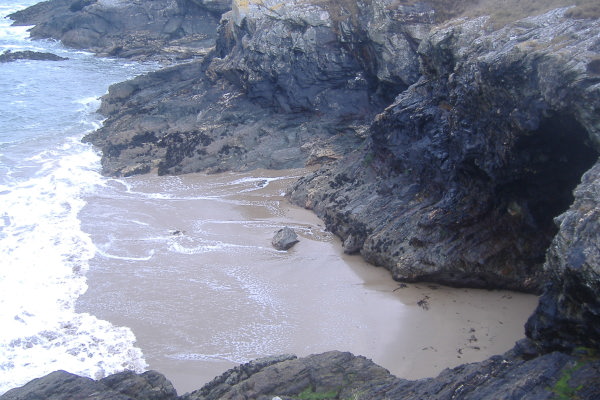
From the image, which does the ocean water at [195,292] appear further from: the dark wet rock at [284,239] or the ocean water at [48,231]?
the dark wet rock at [284,239]

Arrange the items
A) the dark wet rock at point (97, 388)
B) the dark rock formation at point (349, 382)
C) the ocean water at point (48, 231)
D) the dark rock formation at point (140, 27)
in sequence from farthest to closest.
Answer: the dark rock formation at point (140, 27) < the ocean water at point (48, 231) < the dark wet rock at point (97, 388) < the dark rock formation at point (349, 382)

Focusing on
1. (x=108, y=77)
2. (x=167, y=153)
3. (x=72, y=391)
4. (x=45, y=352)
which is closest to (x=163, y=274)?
(x=45, y=352)

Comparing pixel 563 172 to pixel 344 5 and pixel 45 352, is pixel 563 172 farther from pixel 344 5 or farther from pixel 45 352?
pixel 344 5

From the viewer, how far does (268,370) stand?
891 centimetres

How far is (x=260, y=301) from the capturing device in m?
12.4

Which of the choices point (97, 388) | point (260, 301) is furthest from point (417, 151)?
point (97, 388)

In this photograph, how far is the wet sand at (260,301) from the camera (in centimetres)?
1062

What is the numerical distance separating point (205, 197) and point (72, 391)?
10.3m

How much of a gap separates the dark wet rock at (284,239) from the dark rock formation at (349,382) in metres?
5.42

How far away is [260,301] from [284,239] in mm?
2667

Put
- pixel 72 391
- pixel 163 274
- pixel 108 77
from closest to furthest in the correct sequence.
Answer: pixel 72 391 → pixel 163 274 → pixel 108 77

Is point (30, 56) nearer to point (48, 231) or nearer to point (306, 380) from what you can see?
point (48, 231)

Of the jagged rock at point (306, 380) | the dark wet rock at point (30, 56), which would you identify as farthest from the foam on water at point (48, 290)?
the dark wet rock at point (30, 56)

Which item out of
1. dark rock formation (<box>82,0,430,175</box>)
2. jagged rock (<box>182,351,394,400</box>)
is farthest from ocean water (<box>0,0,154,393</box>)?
jagged rock (<box>182,351,394,400</box>)
